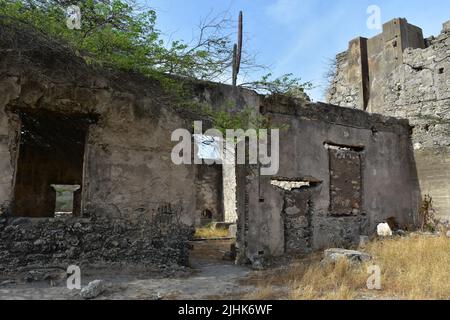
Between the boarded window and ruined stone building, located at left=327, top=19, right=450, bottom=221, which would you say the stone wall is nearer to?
the boarded window

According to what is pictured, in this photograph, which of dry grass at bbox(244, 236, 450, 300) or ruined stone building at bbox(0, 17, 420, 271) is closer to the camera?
dry grass at bbox(244, 236, 450, 300)

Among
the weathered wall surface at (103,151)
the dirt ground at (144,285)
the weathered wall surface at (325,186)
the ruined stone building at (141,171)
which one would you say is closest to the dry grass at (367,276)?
the dirt ground at (144,285)

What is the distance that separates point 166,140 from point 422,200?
8.03 meters

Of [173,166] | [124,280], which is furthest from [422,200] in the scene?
[124,280]

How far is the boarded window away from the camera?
29.4 feet

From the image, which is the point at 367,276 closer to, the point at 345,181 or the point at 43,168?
the point at 345,181

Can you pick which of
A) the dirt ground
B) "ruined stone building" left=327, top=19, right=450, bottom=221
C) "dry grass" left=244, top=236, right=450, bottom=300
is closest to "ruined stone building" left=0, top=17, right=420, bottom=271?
the dirt ground

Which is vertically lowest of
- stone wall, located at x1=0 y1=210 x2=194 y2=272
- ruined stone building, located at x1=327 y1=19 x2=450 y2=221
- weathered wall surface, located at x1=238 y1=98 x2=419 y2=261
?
stone wall, located at x1=0 y1=210 x2=194 y2=272

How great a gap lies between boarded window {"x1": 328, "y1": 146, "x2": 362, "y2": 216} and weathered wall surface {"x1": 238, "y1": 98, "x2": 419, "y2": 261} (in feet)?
0.08

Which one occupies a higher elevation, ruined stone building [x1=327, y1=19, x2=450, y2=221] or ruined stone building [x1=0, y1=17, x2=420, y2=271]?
ruined stone building [x1=327, y1=19, x2=450, y2=221]

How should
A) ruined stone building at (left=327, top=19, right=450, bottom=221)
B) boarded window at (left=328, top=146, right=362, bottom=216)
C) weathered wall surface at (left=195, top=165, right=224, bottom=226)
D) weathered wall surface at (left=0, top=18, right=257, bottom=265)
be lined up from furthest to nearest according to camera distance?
weathered wall surface at (left=195, top=165, right=224, bottom=226) < ruined stone building at (left=327, top=19, right=450, bottom=221) < boarded window at (left=328, top=146, right=362, bottom=216) < weathered wall surface at (left=0, top=18, right=257, bottom=265)

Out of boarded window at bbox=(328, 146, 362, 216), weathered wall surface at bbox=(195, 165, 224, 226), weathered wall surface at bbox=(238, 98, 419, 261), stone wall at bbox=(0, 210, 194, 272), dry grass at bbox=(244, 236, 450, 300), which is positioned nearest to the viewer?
dry grass at bbox=(244, 236, 450, 300)

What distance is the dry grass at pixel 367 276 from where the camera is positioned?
14.5ft
